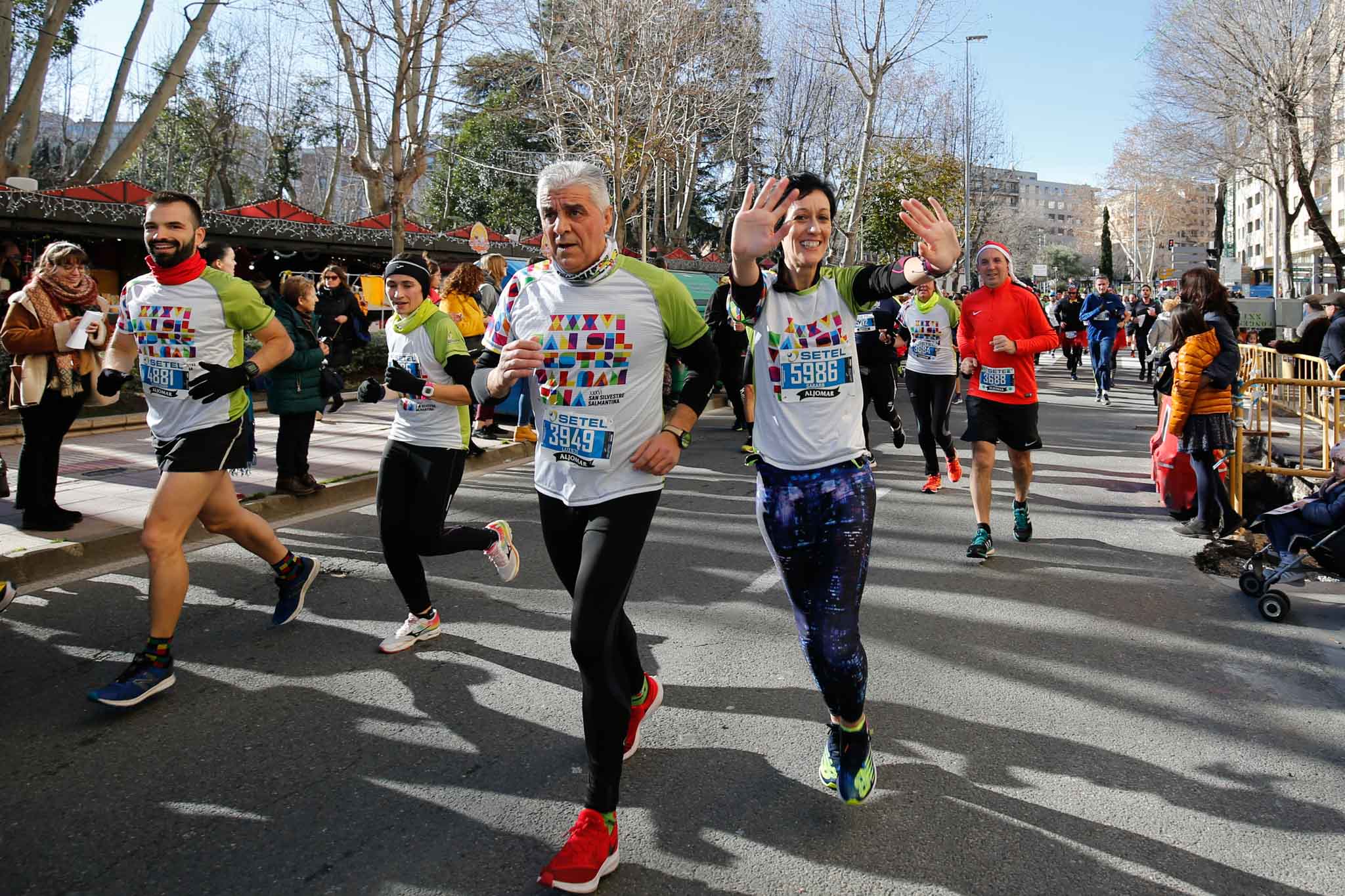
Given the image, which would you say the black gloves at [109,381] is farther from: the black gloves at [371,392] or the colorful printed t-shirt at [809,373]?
the colorful printed t-shirt at [809,373]

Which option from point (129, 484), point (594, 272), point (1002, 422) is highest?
point (594, 272)

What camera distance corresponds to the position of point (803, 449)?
3078 mm

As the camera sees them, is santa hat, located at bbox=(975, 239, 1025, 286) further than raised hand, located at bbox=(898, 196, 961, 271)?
Yes

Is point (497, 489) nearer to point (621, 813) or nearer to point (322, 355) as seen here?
point (322, 355)

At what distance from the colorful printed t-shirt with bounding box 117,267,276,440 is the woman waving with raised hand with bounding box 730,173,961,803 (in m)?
2.36

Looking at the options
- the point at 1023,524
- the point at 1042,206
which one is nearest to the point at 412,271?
the point at 1023,524

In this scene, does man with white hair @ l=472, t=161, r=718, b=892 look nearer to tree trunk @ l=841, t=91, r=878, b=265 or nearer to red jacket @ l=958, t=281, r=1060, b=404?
red jacket @ l=958, t=281, r=1060, b=404

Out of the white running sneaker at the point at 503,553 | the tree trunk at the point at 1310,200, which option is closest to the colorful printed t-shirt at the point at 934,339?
the white running sneaker at the point at 503,553

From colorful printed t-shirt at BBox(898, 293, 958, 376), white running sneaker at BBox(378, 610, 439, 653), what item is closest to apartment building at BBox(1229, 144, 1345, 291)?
colorful printed t-shirt at BBox(898, 293, 958, 376)

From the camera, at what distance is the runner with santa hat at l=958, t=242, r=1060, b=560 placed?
20.7 ft

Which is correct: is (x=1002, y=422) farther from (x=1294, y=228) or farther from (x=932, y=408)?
(x=1294, y=228)

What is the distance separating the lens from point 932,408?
27.8ft

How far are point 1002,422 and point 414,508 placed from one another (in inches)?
153

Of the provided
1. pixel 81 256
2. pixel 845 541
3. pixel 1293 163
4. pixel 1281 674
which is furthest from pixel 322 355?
pixel 1293 163
